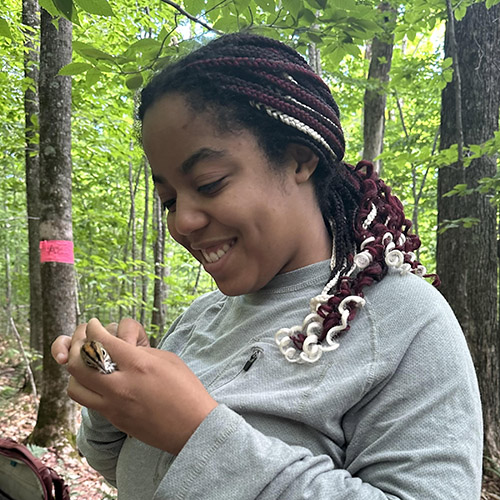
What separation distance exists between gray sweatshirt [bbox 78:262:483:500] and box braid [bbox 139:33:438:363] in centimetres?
4

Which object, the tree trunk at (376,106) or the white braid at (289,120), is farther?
the tree trunk at (376,106)

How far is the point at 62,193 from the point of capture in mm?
3547

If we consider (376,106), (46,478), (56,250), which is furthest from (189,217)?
(376,106)

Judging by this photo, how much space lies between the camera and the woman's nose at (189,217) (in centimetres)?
98

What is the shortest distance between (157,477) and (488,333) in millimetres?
3898

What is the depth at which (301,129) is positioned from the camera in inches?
39.1

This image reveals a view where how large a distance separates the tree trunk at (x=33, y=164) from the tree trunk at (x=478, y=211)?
470 centimetres

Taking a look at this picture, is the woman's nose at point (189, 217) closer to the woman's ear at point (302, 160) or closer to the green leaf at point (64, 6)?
the woman's ear at point (302, 160)

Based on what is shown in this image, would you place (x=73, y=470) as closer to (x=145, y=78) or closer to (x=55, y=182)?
(x=55, y=182)

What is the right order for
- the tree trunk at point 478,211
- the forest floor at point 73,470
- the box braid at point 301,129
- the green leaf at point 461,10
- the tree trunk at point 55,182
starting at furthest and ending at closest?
the tree trunk at point 478,211 → the forest floor at point 73,470 → the tree trunk at point 55,182 → the green leaf at point 461,10 → the box braid at point 301,129

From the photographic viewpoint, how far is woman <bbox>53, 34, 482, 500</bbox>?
742 mm

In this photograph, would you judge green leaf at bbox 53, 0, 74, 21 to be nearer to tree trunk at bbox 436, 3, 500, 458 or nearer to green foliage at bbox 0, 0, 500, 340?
green foliage at bbox 0, 0, 500, 340

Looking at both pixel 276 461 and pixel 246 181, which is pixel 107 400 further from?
pixel 246 181

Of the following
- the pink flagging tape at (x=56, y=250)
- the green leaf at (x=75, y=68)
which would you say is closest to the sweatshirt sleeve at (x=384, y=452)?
the green leaf at (x=75, y=68)
